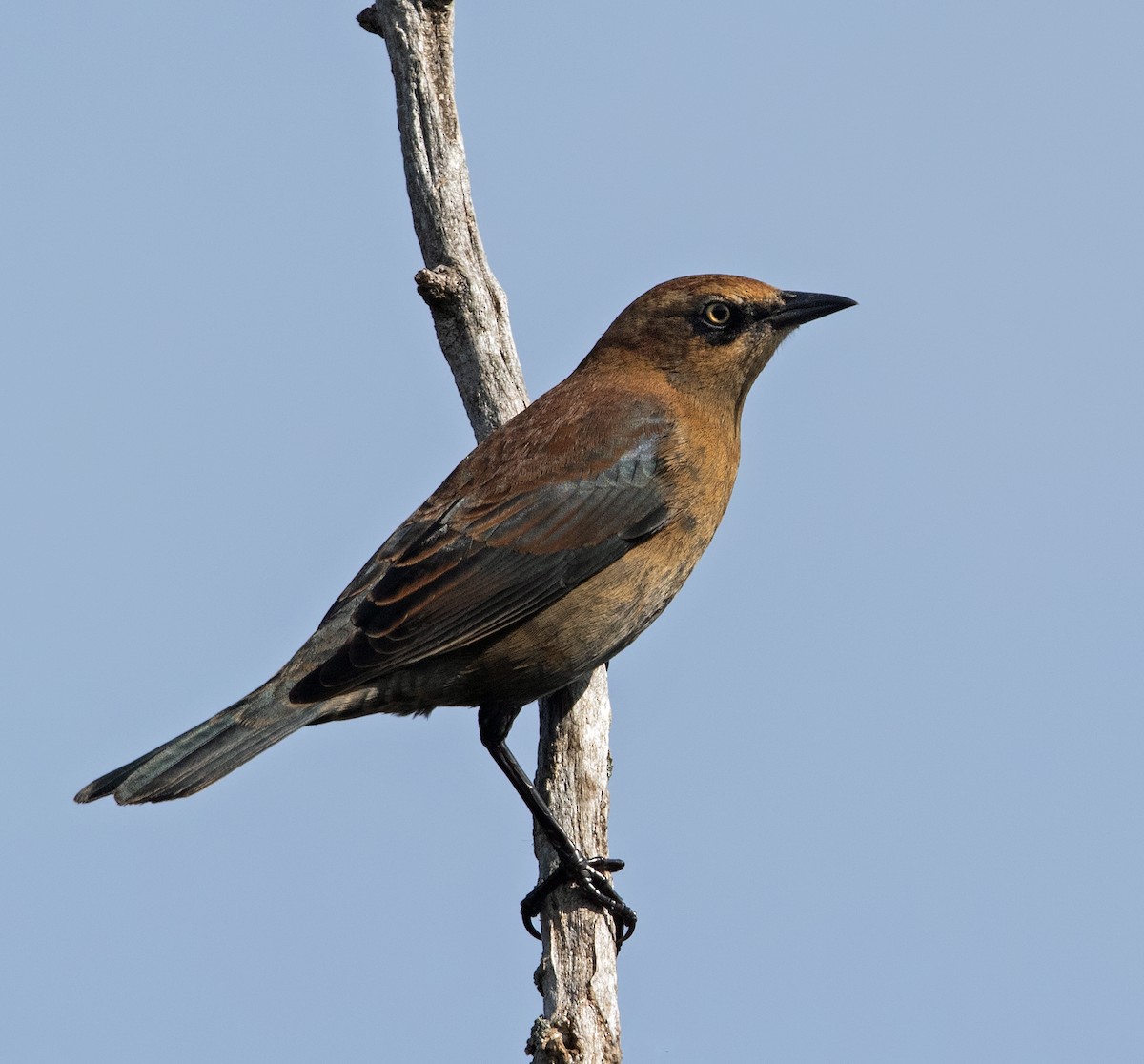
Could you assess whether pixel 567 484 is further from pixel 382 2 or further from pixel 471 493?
pixel 382 2

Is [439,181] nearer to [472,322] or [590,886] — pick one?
[472,322]

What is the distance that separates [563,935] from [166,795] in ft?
6.21

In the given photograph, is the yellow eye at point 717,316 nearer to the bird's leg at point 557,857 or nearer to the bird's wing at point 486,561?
the bird's wing at point 486,561

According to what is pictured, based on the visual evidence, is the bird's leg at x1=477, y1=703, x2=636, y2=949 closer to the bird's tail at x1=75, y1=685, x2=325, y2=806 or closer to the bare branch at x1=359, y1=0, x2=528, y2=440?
the bird's tail at x1=75, y1=685, x2=325, y2=806

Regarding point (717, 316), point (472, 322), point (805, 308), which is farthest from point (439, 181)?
point (805, 308)

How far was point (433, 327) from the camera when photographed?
8047 millimetres

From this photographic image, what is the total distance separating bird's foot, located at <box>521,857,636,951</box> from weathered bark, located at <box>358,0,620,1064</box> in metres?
0.05

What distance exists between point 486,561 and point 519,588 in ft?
0.68

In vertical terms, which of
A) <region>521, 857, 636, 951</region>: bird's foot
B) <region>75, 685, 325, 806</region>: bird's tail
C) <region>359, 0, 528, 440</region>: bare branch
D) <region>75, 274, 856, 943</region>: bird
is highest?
<region>359, 0, 528, 440</region>: bare branch

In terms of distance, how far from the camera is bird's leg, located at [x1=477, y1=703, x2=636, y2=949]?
22.0 ft

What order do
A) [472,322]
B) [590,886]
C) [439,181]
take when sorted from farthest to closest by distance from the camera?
[472,322] → [439,181] → [590,886]

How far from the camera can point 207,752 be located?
6.71 m

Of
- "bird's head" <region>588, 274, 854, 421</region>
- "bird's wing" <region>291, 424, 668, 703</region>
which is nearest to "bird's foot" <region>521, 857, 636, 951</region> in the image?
"bird's wing" <region>291, 424, 668, 703</region>

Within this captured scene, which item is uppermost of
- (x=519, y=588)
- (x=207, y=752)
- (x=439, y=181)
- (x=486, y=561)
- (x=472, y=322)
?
(x=439, y=181)
